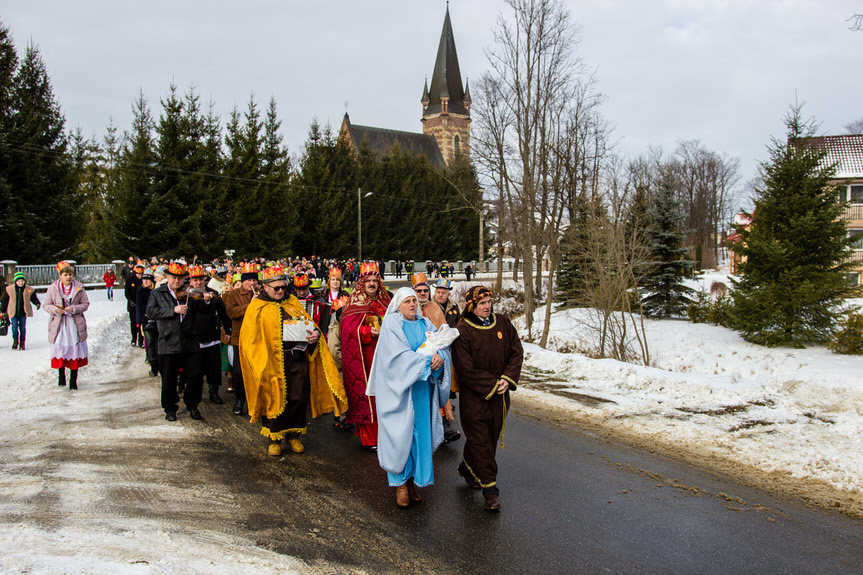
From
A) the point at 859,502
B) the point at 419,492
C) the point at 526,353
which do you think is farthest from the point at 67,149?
the point at 859,502

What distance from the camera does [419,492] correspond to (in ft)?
17.1

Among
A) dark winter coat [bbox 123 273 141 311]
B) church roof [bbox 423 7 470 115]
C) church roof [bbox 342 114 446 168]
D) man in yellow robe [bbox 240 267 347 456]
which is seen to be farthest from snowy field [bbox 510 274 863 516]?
church roof [bbox 423 7 470 115]

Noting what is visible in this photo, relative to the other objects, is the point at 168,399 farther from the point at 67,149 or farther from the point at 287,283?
the point at 67,149

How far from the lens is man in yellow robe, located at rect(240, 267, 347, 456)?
20.0 ft

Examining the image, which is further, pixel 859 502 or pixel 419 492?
pixel 419 492

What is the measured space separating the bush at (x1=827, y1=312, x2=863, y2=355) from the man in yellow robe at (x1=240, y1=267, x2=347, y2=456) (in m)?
13.9

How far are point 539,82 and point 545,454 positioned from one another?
52.3 ft

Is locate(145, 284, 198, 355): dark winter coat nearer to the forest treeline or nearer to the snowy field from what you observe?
the snowy field

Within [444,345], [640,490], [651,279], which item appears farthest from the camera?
[651,279]

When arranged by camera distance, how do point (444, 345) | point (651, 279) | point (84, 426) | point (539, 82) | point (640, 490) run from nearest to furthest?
point (444, 345)
point (640, 490)
point (84, 426)
point (539, 82)
point (651, 279)

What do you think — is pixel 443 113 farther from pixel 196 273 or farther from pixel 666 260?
pixel 196 273

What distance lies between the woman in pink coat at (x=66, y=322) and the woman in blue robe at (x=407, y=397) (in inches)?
253

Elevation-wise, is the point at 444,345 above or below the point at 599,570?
above

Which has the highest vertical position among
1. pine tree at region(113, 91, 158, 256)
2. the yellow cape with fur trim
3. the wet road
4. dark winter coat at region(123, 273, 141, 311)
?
pine tree at region(113, 91, 158, 256)
